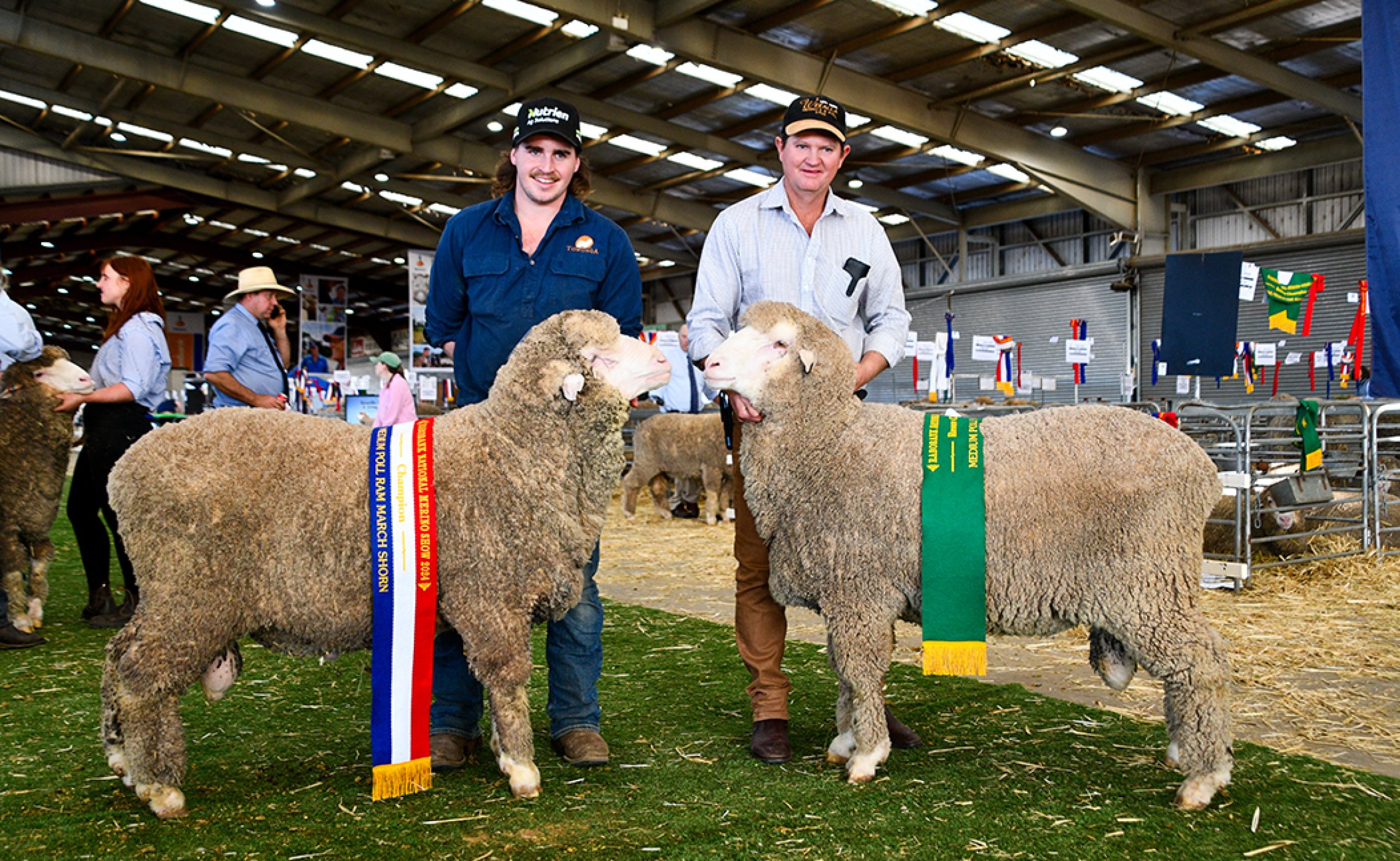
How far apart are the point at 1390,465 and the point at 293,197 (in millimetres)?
23284

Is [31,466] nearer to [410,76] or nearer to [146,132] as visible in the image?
[410,76]

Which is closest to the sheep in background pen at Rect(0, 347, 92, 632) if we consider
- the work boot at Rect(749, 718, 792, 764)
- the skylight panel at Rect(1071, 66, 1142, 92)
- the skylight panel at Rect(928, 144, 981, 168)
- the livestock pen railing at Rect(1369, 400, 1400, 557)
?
the work boot at Rect(749, 718, 792, 764)

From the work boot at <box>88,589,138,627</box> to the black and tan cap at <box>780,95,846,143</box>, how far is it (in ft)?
14.8

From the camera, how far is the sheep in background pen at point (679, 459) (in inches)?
462

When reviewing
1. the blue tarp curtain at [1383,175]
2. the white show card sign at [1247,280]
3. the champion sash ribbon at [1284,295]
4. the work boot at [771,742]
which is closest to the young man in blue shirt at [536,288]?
the work boot at [771,742]

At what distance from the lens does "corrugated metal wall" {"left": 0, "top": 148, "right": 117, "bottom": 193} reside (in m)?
21.4

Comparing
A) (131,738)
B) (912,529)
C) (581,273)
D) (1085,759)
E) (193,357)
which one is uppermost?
(193,357)

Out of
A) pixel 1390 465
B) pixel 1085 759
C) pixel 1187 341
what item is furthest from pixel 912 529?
pixel 1390 465

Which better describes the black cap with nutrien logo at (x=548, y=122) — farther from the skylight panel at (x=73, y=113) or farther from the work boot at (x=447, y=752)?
the skylight panel at (x=73, y=113)

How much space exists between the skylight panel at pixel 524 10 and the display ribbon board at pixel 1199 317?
8764mm

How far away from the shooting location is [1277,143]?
55.3 feet

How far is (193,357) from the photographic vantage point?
41094mm

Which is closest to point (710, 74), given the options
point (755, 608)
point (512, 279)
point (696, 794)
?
point (512, 279)

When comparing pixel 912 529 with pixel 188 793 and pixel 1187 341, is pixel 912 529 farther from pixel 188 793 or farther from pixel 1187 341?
pixel 1187 341
